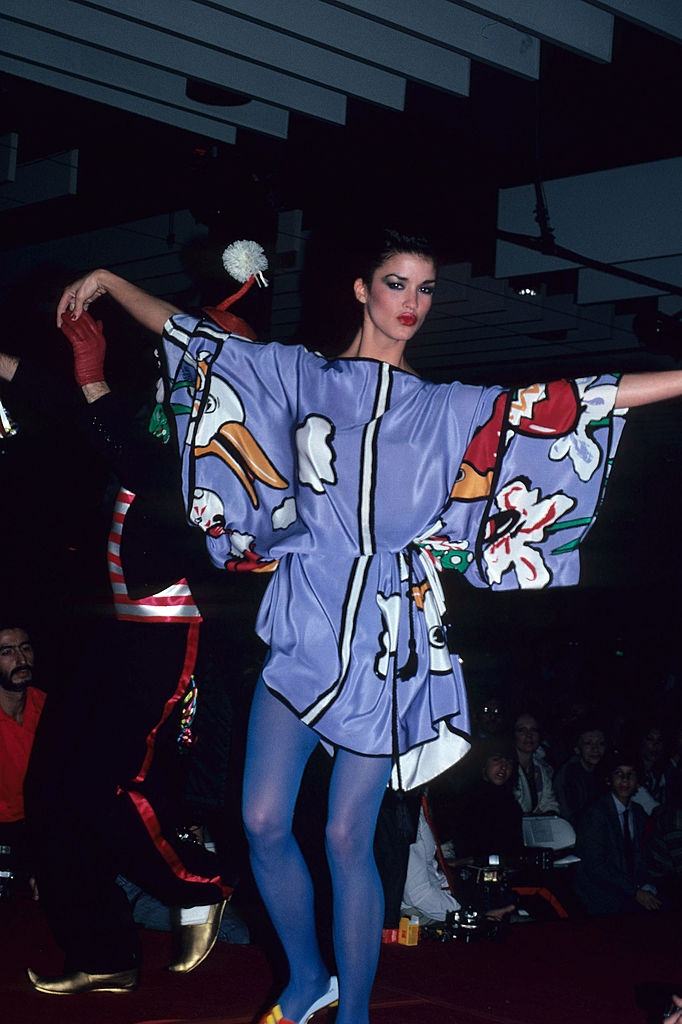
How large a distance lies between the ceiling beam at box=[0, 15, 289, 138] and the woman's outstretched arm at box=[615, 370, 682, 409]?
3.29 metres

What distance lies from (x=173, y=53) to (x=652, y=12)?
1765 mm

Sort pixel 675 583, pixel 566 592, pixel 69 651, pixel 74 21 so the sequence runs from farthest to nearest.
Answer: pixel 566 592 → pixel 675 583 → pixel 69 651 → pixel 74 21

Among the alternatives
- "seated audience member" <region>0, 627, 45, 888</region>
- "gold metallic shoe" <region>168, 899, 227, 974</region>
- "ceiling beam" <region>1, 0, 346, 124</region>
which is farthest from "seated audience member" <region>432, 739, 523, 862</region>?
"ceiling beam" <region>1, 0, 346, 124</region>

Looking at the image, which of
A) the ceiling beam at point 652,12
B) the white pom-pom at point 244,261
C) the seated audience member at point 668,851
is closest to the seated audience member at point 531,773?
the seated audience member at point 668,851

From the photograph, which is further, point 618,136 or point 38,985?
point 618,136

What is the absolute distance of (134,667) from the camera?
2.49 metres

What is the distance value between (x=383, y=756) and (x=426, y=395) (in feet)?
1.94

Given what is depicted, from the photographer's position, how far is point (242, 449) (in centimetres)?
209

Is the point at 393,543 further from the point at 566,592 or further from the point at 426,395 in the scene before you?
the point at 566,592

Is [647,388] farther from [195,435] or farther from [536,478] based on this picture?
[195,435]

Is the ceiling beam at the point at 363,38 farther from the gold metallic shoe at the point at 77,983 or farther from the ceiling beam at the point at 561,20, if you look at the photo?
the gold metallic shoe at the point at 77,983

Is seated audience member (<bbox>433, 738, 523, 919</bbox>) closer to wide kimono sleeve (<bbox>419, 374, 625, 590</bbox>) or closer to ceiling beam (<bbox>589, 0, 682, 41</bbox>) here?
wide kimono sleeve (<bbox>419, 374, 625, 590</bbox>)

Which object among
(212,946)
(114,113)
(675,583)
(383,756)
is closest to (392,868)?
(212,946)

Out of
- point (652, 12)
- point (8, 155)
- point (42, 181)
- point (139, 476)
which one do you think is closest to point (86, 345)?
point (139, 476)
